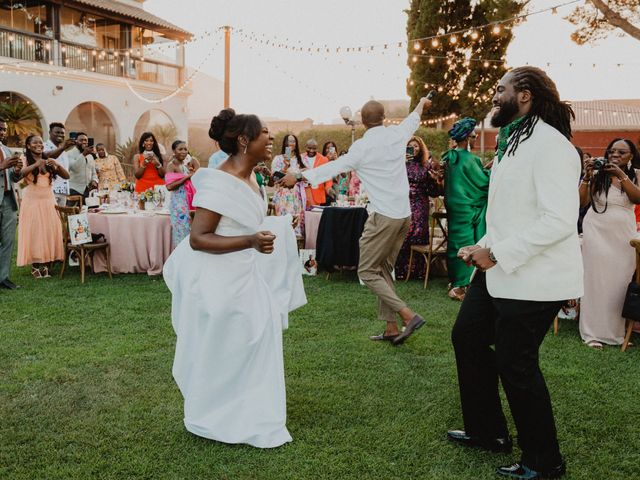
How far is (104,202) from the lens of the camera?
884cm

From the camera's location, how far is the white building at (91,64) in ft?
64.4

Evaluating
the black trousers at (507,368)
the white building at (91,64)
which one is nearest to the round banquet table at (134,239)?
the black trousers at (507,368)

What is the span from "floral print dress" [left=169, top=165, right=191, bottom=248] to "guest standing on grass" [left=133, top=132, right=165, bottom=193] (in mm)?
958

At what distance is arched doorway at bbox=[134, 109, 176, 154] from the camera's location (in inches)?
936

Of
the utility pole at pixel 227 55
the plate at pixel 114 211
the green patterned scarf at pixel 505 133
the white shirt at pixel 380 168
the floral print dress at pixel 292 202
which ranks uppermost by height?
the utility pole at pixel 227 55

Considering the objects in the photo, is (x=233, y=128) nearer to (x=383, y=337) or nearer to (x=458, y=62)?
(x=383, y=337)

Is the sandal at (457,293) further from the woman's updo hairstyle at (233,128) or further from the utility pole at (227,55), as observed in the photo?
the utility pole at (227,55)

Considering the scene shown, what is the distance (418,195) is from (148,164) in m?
3.84

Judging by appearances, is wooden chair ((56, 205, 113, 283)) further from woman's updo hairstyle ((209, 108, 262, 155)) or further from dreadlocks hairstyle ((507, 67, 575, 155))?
dreadlocks hairstyle ((507, 67, 575, 155))

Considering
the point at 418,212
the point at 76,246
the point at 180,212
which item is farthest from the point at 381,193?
the point at 76,246

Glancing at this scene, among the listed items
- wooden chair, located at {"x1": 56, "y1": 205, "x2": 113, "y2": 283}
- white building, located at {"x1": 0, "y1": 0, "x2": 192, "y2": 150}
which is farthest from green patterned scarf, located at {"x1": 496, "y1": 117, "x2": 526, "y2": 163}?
white building, located at {"x1": 0, "y1": 0, "x2": 192, "y2": 150}

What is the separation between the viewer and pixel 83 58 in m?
22.0

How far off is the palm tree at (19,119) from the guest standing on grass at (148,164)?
38.5ft

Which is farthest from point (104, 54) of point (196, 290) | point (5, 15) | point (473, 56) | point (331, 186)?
point (196, 290)
